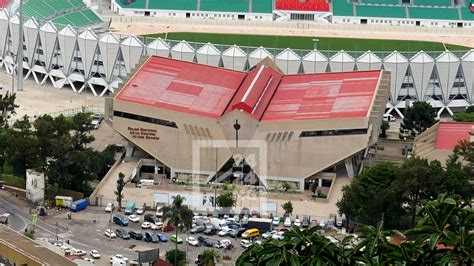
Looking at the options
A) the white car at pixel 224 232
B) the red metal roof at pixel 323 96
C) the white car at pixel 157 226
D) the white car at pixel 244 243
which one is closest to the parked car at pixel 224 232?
the white car at pixel 224 232

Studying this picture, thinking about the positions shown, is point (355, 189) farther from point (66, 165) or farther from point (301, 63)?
point (301, 63)

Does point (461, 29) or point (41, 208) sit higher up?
point (461, 29)

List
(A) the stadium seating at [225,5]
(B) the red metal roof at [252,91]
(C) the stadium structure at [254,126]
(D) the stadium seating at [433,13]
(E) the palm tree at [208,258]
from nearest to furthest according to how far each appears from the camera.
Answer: (E) the palm tree at [208,258] → (C) the stadium structure at [254,126] → (B) the red metal roof at [252,91] → (D) the stadium seating at [433,13] → (A) the stadium seating at [225,5]

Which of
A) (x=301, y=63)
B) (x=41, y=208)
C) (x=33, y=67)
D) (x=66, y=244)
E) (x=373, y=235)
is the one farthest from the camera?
(x=33, y=67)

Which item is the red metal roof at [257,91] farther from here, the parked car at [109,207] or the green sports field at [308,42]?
the green sports field at [308,42]

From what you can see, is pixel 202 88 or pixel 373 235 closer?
pixel 373 235

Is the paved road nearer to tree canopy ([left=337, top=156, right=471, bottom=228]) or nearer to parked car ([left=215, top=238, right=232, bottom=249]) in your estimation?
parked car ([left=215, top=238, right=232, bottom=249])

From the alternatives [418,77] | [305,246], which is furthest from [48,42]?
[305,246]
